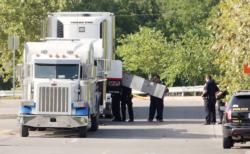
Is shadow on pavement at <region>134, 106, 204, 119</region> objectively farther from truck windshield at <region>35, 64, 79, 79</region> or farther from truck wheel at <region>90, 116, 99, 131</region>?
truck windshield at <region>35, 64, 79, 79</region>

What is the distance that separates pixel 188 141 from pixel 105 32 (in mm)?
8676

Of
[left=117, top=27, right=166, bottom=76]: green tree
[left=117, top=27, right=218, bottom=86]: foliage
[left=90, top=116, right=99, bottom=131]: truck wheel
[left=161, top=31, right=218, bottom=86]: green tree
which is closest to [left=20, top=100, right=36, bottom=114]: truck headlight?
[left=90, top=116, right=99, bottom=131]: truck wheel

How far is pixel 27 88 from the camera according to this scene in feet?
93.8

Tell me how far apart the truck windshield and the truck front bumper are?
4.98 ft

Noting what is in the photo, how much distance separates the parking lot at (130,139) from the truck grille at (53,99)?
36.0 inches

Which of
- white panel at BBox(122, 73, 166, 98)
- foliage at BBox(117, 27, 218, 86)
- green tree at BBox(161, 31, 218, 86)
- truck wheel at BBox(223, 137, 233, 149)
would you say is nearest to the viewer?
truck wheel at BBox(223, 137, 233, 149)

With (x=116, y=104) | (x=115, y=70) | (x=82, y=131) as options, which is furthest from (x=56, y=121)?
(x=116, y=104)

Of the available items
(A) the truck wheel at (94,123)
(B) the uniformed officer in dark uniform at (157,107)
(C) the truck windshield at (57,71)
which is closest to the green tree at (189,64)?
(B) the uniformed officer in dark uniform at (157,107)

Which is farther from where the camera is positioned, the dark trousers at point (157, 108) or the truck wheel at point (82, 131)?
the dark trousers at point (157, 108)

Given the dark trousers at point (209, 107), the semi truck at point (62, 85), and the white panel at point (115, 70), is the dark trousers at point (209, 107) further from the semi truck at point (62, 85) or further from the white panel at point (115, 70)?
the semi truck at point (62, 85)

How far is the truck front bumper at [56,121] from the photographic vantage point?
2781 centimetres

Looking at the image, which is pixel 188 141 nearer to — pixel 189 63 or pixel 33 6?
pixel 33 6

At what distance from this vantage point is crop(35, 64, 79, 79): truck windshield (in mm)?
28750

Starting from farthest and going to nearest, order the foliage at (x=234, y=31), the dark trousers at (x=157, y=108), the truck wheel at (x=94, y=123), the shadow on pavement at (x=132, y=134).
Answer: the dark trousers at (x=157, y=108), the truck wheel at (x=94, y=123), the shadow on pavement at (x=132, y=134), the foliage at (x=234, y=31)
